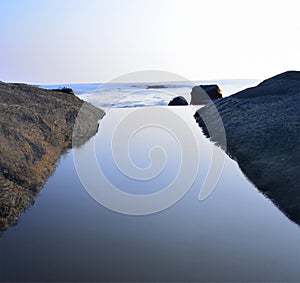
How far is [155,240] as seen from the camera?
16.6 meters

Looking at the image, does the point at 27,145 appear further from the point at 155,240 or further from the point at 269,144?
the point at 269,144

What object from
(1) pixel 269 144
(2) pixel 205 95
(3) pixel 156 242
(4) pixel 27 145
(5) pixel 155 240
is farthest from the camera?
(2) pixel 205 95

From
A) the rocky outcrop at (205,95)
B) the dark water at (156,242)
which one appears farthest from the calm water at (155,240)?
the rocky outcrop at (205,95)

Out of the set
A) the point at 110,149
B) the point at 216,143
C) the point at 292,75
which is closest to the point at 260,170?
the point at 216,143

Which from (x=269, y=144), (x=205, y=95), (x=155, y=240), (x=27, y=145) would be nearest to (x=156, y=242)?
(x=155, y=240)

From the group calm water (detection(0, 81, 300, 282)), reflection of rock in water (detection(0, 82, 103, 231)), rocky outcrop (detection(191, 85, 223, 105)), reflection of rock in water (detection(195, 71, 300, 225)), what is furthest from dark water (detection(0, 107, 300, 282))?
rocky outcrop (detection(191, 85, 223, 105))

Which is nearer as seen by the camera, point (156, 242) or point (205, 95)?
point (156, 242)

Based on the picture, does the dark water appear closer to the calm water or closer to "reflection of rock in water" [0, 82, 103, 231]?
the calm water

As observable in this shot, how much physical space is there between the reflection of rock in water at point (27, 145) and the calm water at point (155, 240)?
0.96 metres

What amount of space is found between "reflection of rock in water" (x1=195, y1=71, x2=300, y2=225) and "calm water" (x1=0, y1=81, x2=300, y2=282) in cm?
99

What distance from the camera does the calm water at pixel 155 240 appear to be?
1373cm

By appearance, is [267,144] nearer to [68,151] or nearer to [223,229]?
[223,229]

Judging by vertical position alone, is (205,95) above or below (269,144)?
above

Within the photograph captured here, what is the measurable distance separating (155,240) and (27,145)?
17188 mm
